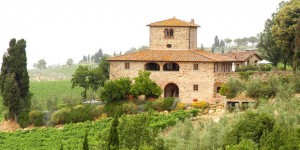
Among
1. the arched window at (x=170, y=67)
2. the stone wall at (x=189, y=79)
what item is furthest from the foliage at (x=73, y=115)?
the arched window at (x=170, y=67)

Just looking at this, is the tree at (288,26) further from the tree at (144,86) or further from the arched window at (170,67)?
the tree at (144,86)

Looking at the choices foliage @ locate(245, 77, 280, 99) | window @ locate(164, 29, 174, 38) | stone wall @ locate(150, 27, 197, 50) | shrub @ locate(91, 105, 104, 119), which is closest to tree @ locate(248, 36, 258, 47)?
stone wall @ locate(150, 27, 197, 50)

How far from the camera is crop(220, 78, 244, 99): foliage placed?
45125 millimetres

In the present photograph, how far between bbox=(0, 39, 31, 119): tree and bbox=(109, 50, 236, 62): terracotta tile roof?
7487 millimetres

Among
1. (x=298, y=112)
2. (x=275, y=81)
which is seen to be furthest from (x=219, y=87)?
(x=298, y=112)

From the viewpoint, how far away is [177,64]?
2003 inches

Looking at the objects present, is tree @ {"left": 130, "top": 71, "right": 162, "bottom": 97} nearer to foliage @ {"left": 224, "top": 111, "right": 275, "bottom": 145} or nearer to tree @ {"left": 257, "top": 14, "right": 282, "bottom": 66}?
tree @ {"left": 257, "top": 14, "right": 282, "bottom": 66}

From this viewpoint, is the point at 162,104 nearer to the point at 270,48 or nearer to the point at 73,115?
the point at 73,115

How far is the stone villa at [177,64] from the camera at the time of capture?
49531 mm

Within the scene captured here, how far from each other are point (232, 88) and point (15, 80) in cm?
1784

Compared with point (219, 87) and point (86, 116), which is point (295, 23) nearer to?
point (219, 87)

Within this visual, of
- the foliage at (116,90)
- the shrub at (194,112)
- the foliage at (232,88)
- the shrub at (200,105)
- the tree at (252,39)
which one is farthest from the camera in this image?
the tree at (252,39)

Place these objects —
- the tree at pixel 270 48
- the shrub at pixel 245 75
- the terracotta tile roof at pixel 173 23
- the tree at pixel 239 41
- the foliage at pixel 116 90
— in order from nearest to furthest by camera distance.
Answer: the foliage at pixel 116 90, the shrub at pixel 245 75, the terracotta tile roof at pixel 173 23, the tree at pixel 270 48, the tree at pixel 239 41

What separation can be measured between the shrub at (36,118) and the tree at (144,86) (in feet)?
25.6
